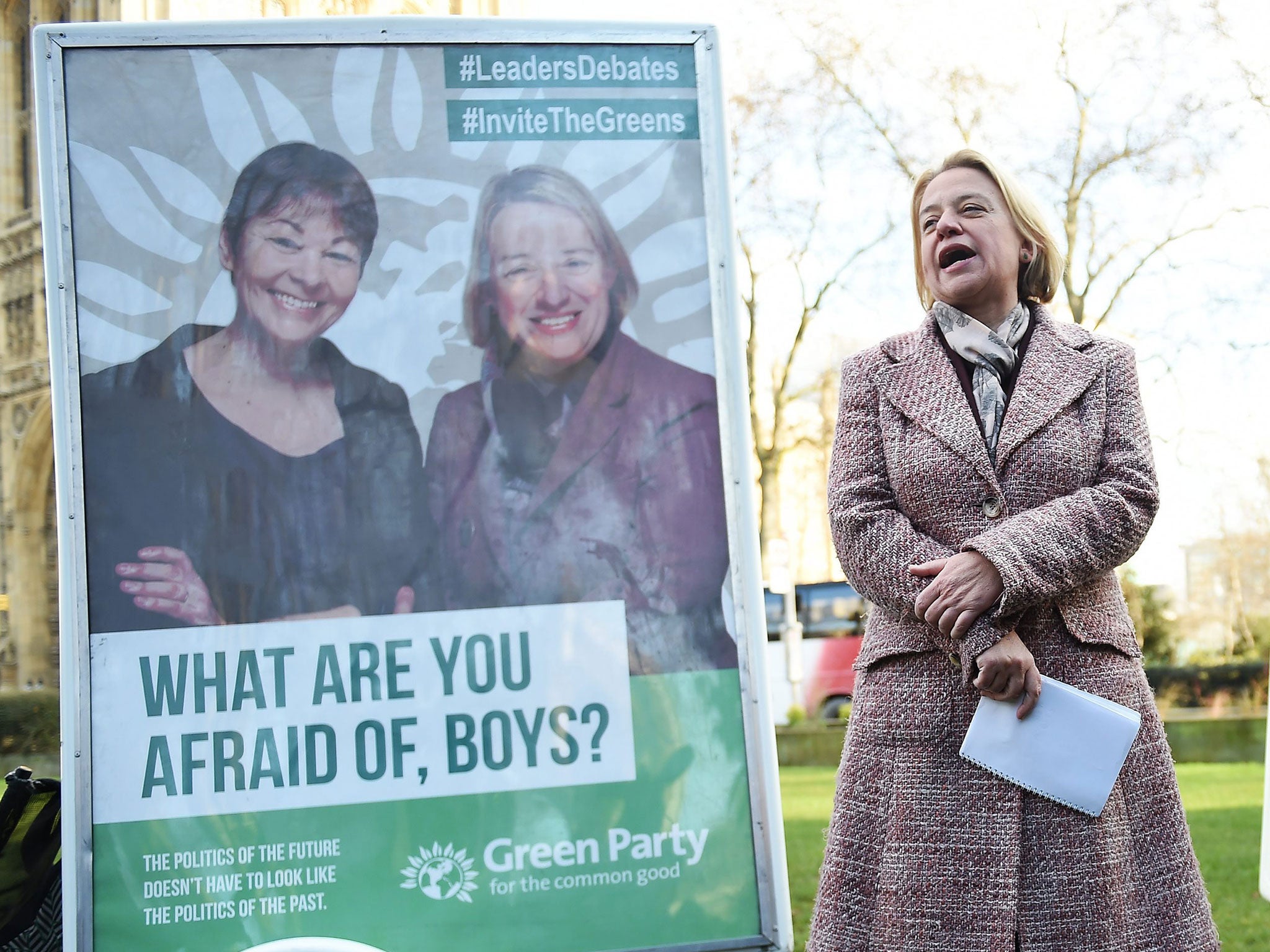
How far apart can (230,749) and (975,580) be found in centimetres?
139

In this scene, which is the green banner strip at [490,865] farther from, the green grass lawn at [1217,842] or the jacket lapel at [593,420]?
the green grass lawn at [1217,842]

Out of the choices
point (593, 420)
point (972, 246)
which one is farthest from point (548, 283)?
point (972, 246)

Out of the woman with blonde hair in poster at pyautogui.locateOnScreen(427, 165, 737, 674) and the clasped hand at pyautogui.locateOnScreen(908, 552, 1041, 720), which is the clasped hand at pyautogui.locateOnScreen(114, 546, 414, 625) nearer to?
the woman with blonde hair in poster at pyautogui.locateOnScreen(427, 165, 737, 674)

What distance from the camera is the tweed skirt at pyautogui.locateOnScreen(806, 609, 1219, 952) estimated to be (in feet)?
7.06

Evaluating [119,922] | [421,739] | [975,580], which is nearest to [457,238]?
[421,739]

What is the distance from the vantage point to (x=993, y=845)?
7.20 feet

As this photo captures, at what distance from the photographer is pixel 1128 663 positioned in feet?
7.49

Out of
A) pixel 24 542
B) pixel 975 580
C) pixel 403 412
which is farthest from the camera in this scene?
pixel 24 542

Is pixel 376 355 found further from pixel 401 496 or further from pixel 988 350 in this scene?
pixel 988 350

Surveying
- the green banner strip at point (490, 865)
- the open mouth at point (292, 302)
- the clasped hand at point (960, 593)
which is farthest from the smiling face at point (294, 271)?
the clasped hand at point (960, 593)

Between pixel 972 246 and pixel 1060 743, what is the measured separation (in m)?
0.93

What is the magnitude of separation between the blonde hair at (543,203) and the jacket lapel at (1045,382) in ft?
2.55

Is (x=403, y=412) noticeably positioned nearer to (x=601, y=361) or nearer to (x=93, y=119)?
(x=601, y=361)

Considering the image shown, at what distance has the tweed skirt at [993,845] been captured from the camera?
84.7 inches
